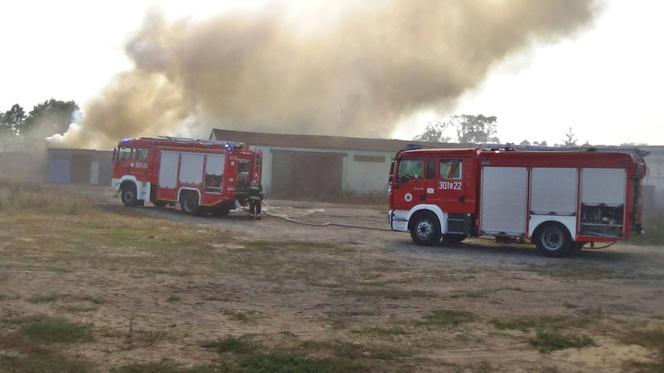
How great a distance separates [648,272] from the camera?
41.1ft

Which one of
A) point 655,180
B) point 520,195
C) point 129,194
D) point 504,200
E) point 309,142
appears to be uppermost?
point 309,142

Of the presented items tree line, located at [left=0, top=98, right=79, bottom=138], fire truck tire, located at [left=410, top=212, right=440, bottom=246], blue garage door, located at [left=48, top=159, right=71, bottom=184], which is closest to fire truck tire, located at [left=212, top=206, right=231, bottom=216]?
fire truck tire, located at [left=410, top=212, right=440, bottom=246]

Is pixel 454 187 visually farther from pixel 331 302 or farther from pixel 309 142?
pixel 309 142

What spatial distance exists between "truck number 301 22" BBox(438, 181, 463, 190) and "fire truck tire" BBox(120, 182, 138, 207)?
13.8 meters

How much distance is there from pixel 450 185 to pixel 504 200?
1.39 m

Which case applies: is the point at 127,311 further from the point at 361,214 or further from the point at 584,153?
the point at 361,214

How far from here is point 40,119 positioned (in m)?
61.1

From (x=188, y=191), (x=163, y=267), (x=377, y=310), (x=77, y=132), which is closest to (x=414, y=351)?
(x=377, y=310)

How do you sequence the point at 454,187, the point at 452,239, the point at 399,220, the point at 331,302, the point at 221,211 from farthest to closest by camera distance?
the point at 221,211, the point at 452,239, the point at 399,220, the point at 454,187, the point at 331,302

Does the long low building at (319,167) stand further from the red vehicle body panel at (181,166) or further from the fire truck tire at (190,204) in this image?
the fire truck tire at (190,204)

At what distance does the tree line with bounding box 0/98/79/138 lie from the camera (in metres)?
58.0

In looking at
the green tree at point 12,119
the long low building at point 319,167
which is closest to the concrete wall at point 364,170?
the long low building at point 319,167

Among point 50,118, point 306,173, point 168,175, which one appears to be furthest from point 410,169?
point 50,118

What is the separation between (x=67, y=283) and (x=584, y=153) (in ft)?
36.9
